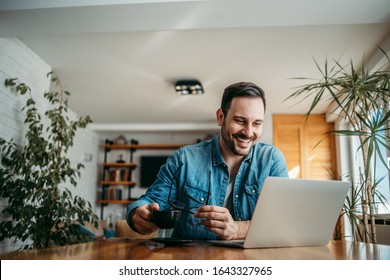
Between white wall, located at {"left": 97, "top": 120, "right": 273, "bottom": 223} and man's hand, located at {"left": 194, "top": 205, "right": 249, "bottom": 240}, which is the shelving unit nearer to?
white wall, located at {"left": 97, "top": 120, "right": 273, "bottom": 223}

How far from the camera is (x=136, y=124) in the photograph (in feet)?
18.9

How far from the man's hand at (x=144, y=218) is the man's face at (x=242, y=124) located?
47cm

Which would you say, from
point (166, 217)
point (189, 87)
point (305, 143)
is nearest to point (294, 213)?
point (166, 217)

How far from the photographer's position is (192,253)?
2.67ft

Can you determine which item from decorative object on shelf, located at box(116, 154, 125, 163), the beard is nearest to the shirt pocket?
the beard

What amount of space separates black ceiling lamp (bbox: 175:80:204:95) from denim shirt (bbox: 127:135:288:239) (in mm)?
2266

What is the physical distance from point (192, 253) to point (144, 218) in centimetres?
24

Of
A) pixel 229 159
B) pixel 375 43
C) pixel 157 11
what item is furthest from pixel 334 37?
→ pixel 229 159

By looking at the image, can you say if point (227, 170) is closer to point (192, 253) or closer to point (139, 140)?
point (192, 253)

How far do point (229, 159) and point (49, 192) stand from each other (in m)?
1.80

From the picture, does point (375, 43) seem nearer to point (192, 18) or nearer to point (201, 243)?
point (192, 18)

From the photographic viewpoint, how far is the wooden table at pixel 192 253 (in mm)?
755

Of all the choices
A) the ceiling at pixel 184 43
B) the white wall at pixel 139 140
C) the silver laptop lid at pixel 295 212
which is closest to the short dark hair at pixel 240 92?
the silver laptop lid at pixel 295 212

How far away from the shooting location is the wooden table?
0.76 meters
